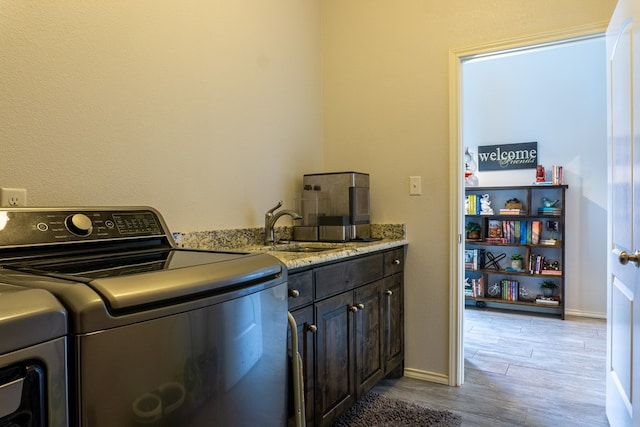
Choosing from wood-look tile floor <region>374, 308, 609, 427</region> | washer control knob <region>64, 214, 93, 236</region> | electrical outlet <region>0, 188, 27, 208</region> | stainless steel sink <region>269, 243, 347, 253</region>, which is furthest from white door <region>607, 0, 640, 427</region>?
electrical outlet <region>0, 188, 27, 208</region>

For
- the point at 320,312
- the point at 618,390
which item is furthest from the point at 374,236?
the point at 618,390

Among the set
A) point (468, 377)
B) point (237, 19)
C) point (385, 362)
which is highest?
point (237, 19)

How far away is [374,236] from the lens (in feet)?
8.79

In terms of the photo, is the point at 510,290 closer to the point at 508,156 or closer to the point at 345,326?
the point at 508,156

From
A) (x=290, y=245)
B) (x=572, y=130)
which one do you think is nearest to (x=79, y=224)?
(x=290, y=245)

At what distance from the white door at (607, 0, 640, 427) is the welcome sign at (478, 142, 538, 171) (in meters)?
2.50

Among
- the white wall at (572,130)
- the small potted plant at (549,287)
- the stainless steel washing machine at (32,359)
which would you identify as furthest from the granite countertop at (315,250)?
the small potted plant at (549,287)

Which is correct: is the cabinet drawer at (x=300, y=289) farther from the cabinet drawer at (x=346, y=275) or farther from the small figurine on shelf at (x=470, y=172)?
the small figurine on shelf at (x=470, y=172)

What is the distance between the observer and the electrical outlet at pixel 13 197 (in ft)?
3.87

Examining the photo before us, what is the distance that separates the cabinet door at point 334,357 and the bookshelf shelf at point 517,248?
9.82 ft

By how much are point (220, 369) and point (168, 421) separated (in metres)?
0.14

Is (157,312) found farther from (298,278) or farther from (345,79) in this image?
(345,79)

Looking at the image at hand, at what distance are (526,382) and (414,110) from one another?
70.7 inches

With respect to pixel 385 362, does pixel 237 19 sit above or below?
above
